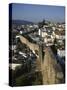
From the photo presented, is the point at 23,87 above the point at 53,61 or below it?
below

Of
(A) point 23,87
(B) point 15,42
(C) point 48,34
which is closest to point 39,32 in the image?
(C) point 48,34

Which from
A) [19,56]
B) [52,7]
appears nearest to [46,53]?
[19,56]

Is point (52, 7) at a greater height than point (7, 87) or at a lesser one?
greater

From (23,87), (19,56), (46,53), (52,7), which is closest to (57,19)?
(52,7)

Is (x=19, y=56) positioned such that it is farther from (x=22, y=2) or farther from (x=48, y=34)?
(x=22, y=2)

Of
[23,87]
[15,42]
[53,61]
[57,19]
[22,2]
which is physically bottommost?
[23,87]

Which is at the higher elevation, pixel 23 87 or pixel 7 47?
pixel 7 47

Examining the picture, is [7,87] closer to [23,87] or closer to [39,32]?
[23,87]

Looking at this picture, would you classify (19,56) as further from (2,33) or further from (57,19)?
(57,19)
